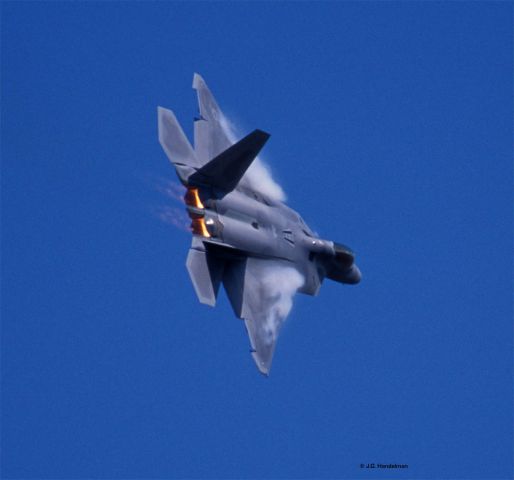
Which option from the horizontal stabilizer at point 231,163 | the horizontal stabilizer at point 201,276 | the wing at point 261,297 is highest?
the horizontal stabilizer at point 231,163

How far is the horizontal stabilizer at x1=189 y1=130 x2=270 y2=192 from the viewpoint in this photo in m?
18.7

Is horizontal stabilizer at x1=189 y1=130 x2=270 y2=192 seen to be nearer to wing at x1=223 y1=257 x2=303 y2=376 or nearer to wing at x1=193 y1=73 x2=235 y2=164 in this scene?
wing at x1=193 y1=73 x2=235 y2=164

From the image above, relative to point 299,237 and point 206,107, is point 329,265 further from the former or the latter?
point 206,107

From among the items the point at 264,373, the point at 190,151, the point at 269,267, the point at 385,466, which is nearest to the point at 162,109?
the point at 190,151

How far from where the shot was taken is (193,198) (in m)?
18.9

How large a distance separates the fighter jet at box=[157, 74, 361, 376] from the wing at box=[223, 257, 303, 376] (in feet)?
0.06

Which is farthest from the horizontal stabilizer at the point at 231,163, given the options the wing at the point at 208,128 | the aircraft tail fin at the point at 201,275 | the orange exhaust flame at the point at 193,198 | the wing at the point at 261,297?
the wing at the point at 261,297

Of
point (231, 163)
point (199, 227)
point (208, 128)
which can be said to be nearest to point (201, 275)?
point (199, 227)

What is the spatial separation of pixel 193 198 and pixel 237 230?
111 centimetres

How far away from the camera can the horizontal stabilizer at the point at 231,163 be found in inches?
736

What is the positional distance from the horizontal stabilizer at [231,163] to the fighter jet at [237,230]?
17 millimetres

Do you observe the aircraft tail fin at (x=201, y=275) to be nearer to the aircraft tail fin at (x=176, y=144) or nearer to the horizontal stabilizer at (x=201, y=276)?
the horizontal stabilizer at (x=201, y=276)

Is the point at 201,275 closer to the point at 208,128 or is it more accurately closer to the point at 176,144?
the point at 176,144

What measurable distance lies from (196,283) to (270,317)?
279cm
